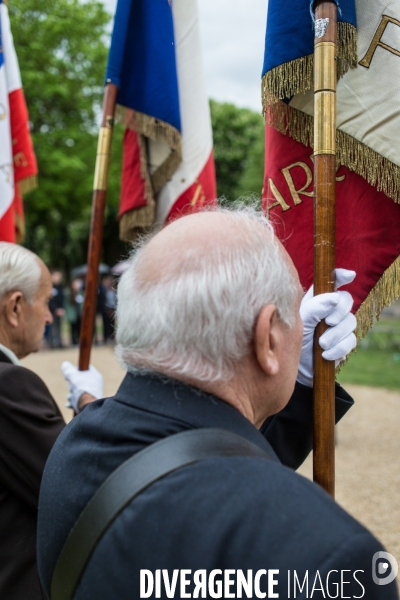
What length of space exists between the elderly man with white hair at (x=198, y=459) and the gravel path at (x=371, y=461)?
3.86 meters

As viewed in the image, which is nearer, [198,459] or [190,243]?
[198,459]

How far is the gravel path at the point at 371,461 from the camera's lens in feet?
16.9

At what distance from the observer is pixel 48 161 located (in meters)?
17.6

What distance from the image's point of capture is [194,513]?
1037mm

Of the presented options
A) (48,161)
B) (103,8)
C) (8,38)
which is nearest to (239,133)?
(103,8)

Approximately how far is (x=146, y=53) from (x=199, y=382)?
2605 millimetres

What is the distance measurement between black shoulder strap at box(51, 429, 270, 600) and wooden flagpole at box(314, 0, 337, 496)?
494 mm

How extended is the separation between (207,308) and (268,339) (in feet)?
0.50

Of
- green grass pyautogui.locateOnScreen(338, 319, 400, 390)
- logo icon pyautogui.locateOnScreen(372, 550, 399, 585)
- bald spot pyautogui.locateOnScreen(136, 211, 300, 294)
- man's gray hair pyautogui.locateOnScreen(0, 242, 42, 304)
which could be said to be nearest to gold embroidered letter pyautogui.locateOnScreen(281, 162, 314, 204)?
bald spot pyautogui.locateOnScreen(136, 211, 300, 294)

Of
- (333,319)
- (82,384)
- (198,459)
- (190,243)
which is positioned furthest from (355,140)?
(82,384)

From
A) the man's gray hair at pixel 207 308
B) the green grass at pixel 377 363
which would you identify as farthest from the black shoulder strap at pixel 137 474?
the green grass at pixel 377 363

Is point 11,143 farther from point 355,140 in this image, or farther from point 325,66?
point 325,66

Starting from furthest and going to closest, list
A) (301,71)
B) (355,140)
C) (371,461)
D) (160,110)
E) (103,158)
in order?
(371,461) → (160,110) → (103,158) → (355,140) → (301,71)

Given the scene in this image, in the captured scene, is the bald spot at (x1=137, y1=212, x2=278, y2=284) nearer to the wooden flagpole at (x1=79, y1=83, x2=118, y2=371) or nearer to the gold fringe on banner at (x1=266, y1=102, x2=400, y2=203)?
the gold fringe on banner at (x1=266, y1=102, x2=400, y2=203)
